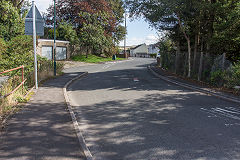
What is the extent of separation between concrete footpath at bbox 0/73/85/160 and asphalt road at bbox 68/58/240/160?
447 mm

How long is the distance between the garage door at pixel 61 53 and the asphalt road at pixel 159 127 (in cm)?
2855

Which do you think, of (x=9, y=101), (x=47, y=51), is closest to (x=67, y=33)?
(x=47, y=51)

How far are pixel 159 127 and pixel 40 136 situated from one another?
2.92 meters

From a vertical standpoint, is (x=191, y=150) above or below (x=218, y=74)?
below

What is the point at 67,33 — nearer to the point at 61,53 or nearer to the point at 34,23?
the point at 61,53

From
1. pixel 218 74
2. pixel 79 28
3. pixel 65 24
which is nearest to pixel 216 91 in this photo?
pixel 218 74

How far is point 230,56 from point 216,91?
396cm

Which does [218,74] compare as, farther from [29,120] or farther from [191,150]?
[29,120]

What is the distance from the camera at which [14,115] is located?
6.75m

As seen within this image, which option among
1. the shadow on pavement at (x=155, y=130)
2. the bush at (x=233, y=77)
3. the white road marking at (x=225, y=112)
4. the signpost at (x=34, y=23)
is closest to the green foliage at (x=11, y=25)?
the signpost at (x=34, y=23)

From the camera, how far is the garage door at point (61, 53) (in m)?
36.9

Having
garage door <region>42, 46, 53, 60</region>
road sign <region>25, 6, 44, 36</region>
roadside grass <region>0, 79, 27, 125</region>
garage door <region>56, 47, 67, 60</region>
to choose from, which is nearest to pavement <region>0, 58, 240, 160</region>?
roadside grass <region>0, 79, 27, 125</region>

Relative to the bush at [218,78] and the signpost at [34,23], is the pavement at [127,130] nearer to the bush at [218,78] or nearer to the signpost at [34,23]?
the signpost at [34,23]

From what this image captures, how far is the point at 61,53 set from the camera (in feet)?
124
